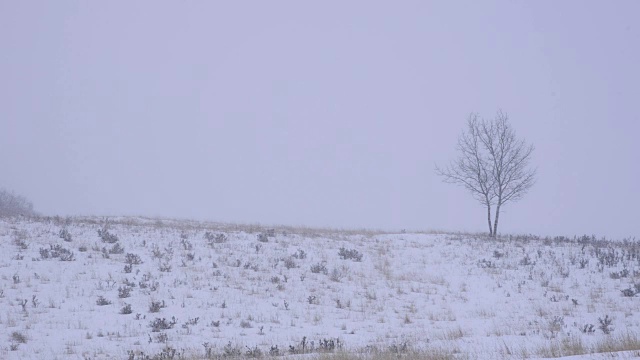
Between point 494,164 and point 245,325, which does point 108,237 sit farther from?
point 494,164

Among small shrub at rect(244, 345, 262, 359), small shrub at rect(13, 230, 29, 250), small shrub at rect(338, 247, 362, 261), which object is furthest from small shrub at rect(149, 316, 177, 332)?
small shrub at rect(338, 247, 362, 261)

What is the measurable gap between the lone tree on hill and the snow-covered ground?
22.2 ft

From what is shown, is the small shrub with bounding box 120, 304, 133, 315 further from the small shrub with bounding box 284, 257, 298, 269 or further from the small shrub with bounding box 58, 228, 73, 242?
the small shrub with bounding box 58, 228, 73, 242

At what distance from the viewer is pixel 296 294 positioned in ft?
55.0

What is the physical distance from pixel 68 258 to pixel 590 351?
15.2 meters

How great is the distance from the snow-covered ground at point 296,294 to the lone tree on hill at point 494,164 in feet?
22.2

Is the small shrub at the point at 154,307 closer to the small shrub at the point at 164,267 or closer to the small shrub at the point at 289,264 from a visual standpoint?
the small shrub at the point at 164,267

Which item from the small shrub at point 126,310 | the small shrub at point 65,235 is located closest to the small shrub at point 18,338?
the small shrub at point 126,310

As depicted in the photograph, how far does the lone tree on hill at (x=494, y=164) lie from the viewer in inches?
1213

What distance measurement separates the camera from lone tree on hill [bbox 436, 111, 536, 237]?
3081cm

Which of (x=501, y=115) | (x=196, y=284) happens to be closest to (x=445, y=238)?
(x=501, y=115)

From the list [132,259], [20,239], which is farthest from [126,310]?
[20,239]

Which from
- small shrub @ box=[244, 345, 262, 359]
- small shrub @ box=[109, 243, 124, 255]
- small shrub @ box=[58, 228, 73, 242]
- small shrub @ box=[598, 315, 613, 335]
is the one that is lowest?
small shrub @ box=[244, 345, 262, 359]

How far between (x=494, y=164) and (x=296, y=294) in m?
18.9
